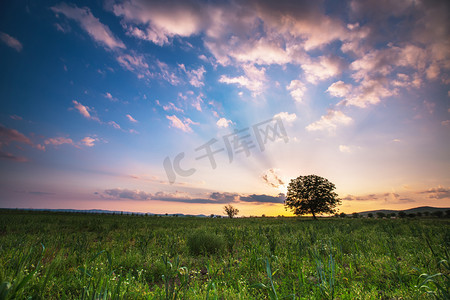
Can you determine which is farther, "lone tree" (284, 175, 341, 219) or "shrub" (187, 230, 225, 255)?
"lone tree" (284, 175, 341, 219)

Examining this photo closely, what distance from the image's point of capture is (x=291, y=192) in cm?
3753

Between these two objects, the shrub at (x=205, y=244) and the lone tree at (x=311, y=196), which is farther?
the lone tree at (x=311, y=196)

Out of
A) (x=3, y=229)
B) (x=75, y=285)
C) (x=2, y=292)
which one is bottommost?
(x=3, y=229)

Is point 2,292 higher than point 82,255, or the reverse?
point 2,292

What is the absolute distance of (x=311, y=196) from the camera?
118 ft

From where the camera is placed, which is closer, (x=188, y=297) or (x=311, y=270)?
(x=188, y=297)

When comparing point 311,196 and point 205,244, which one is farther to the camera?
point 311,196

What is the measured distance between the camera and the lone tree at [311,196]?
115 feet

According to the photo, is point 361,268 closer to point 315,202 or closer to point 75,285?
point 75,285

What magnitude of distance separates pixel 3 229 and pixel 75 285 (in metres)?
14.4

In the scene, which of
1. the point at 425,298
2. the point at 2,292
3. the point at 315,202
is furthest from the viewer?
the point at 315,202

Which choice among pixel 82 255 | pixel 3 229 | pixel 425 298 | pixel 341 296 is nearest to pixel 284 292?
pixel 341 296

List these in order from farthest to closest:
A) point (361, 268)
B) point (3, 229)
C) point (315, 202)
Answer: point (315, 202)
point (3, 229)
point (361, 268)

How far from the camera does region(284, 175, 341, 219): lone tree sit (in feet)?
115
